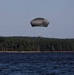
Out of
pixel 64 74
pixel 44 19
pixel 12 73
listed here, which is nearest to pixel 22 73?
pixel 12 73

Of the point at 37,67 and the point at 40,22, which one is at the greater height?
the point at 40,22

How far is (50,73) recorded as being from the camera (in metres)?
73.6

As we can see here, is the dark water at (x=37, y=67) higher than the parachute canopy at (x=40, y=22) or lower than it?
lower

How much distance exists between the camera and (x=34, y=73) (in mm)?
73188

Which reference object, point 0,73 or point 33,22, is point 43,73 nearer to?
point 0,73

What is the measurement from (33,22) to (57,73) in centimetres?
3859

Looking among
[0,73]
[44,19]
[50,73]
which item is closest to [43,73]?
[50,73]

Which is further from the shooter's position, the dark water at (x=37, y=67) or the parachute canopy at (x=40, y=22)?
the parachute canopy at (x=40, y=22)

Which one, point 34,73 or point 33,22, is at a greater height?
point 33,22

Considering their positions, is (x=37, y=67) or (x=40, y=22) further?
(x=40, y=22)

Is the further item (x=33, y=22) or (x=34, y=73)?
(x=33, y=22)

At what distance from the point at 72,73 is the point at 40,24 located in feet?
Result: 134

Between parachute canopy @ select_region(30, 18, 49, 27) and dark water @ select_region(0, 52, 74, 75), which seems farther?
parachute canopy @ select_region(30, 18, 49, 27)

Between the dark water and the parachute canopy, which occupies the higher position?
the parachute canopy
